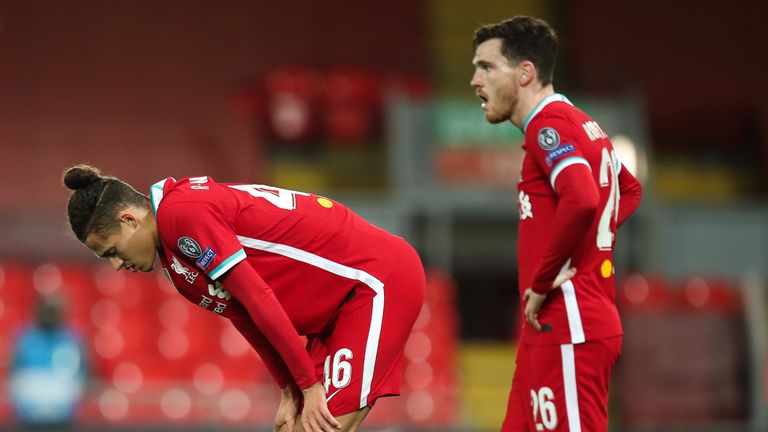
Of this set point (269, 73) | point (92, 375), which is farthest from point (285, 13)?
point (92, 375)

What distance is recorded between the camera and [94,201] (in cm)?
328

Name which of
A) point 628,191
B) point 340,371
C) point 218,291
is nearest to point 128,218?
point 218,291

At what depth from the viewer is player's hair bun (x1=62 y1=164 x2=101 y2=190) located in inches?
130

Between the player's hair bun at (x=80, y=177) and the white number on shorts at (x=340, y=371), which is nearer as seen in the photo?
the player's hair bun at (x=80, y=177)

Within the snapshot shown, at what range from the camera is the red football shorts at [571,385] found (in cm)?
344

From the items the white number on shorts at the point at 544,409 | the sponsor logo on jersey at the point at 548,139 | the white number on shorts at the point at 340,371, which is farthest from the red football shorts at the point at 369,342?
the sponsor logo on jersey at the point at 548,139

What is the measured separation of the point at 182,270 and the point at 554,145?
1221 millimetres

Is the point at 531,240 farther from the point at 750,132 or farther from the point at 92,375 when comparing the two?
the point at 750,132

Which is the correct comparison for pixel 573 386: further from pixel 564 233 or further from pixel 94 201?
pixel 94 201

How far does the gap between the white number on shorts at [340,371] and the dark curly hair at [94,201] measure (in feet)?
2.52

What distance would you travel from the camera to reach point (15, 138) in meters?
12.2

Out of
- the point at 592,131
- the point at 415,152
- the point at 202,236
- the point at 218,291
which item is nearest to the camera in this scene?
the point at 202,236

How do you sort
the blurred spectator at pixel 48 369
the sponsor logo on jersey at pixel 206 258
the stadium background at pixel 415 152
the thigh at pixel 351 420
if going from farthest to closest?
the stadium background at pixel 415 152 → the blurred spectator at pixel 48 369 → the thigh at pixel 351 420 → the sponsor logo on jersey at pixel 206 258

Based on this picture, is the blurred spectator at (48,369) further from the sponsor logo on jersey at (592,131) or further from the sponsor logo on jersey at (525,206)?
the sponsor logo on jersey at (592,131)
